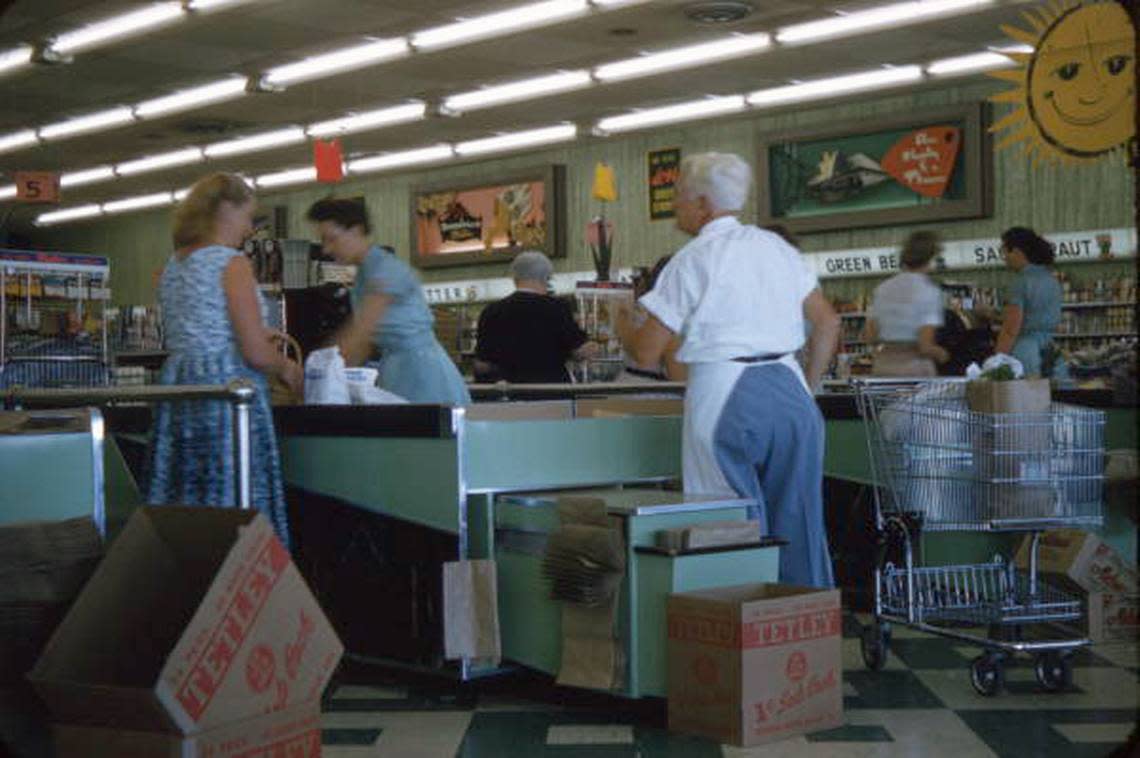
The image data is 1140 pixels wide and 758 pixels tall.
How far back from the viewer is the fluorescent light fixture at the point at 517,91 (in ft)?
38.6

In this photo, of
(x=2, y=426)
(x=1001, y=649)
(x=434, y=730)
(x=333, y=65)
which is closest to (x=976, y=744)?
Result: (x=1001, y=649)

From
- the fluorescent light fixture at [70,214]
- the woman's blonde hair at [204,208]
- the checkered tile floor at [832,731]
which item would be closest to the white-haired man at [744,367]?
the checkered tile floor at [832,731]

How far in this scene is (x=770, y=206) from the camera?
13.8 m

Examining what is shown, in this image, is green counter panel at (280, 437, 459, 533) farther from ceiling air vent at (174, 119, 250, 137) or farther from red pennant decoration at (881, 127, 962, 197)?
ceiling air vent at (174, 119, 250, 137)

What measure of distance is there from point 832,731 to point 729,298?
3.64 feet

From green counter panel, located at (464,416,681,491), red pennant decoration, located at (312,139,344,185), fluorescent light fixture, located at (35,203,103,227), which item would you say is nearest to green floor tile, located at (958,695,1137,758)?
green counter panel, located at (464,416,681,491)

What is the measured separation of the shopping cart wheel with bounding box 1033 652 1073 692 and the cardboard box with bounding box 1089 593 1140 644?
30cm

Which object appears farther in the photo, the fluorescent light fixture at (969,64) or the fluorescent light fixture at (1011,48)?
the fluorescent light fixture at (969,64)

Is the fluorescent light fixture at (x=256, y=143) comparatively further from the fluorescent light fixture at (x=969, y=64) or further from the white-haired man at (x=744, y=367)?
the white-haired man at (x=744, y=367)

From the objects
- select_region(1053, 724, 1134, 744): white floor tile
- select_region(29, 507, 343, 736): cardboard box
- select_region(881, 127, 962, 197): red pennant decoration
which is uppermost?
select_region(881, 127, 962, 197): red pennant decoration

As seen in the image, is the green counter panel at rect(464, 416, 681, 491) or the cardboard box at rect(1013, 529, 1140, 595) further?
the cardboard box at rect(1013, 529, 1140, 595)

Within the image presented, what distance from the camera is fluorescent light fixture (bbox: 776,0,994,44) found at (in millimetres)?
9461

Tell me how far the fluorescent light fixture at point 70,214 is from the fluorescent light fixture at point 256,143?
524 cm

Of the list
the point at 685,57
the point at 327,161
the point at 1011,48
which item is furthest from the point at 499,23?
the point at 1011,48
